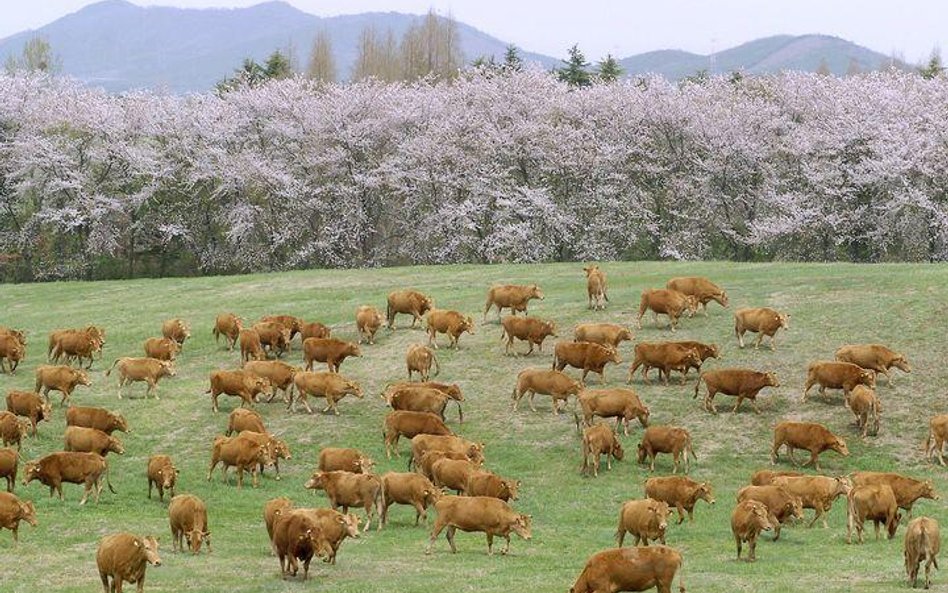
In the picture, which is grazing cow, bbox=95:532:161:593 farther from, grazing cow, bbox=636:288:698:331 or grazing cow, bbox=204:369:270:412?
grazing cow, bbox=636:288:698:331

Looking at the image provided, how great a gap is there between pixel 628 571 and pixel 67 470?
42.3ft

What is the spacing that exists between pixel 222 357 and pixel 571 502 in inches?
640

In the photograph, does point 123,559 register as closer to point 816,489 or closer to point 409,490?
point 409,490

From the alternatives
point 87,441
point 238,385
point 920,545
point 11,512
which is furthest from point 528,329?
point 920,545

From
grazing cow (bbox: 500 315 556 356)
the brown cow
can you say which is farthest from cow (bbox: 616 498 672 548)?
grazing cow (bbox: 500 315 556 356)

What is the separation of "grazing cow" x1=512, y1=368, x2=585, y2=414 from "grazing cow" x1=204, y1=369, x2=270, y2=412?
6570 millimetres

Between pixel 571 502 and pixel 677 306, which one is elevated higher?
pixel 677 306

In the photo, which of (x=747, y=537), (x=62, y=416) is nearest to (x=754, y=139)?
(x=62, y=416)

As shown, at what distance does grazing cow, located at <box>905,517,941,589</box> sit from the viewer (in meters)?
17.5

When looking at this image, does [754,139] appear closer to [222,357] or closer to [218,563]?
[222,357]

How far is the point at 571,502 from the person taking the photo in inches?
1011

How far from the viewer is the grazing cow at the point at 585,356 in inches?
1305

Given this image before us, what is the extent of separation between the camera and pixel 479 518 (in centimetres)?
2066

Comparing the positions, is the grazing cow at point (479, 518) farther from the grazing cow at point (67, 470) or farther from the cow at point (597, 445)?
the grazing cow at point (67, 470)
